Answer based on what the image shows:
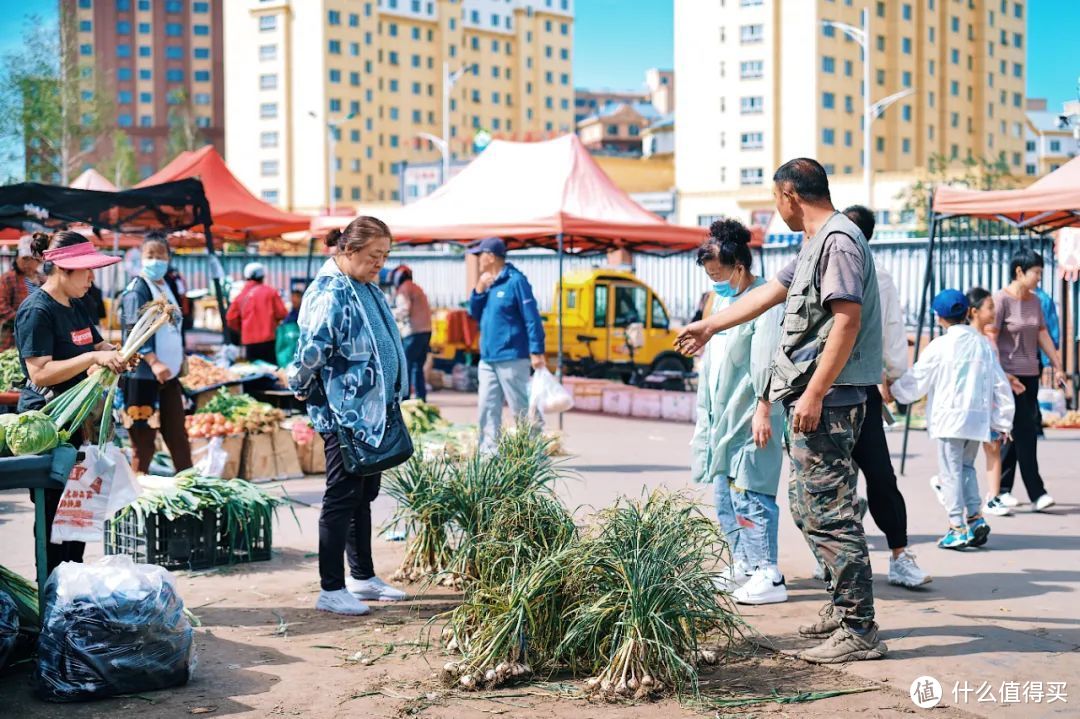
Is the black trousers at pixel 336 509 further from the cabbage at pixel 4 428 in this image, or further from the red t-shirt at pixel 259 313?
the red t-shirt at pixel 259 313

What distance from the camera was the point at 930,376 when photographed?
789cm

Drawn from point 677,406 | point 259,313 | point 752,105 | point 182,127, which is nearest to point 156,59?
point 182,127

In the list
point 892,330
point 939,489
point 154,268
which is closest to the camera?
point 892,330

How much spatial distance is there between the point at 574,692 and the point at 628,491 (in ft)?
17.7

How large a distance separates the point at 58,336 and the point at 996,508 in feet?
22.0

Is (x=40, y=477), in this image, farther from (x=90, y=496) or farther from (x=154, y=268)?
(x=154, y=268)

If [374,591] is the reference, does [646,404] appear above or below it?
above

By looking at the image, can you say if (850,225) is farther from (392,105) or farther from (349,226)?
(392,105)

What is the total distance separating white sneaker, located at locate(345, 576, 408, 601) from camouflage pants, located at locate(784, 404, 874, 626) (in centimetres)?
230

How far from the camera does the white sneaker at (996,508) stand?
8.91 m

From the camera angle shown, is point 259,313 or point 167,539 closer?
point 167,539

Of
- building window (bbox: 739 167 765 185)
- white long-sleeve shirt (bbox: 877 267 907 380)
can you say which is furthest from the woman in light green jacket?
building window (bbox: 739 167 765 185)

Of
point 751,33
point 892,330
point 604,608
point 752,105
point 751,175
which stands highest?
point 751,33

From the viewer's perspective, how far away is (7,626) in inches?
193
